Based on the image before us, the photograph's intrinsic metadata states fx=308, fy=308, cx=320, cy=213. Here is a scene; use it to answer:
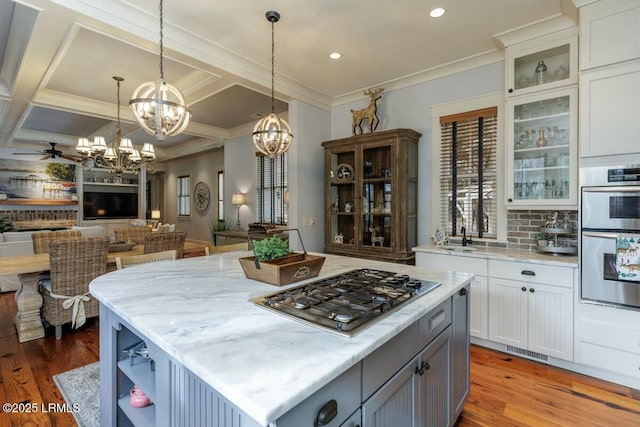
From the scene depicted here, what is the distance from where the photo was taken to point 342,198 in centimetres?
429

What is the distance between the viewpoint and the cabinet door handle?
81cm

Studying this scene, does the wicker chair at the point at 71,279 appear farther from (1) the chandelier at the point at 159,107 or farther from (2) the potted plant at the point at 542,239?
(2) the potted plant at the point at 542,239

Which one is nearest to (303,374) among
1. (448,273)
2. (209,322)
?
(209,322)

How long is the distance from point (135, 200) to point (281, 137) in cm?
946

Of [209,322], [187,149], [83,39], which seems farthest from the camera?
[187,149]

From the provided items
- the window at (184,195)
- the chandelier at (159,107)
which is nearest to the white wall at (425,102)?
the chandelier at (159,107)

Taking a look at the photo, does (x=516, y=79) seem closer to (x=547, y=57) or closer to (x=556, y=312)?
(x=547, y=57)

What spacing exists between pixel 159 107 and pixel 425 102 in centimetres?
292

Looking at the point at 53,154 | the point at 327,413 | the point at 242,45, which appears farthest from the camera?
the point at 53,154

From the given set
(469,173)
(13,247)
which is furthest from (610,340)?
(13,247)

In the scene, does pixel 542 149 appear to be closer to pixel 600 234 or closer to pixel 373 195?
Answer: pixel 600 234

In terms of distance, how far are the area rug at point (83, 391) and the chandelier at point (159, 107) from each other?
1.89 m

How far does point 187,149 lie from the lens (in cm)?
816

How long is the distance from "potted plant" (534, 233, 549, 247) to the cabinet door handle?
109 inches
